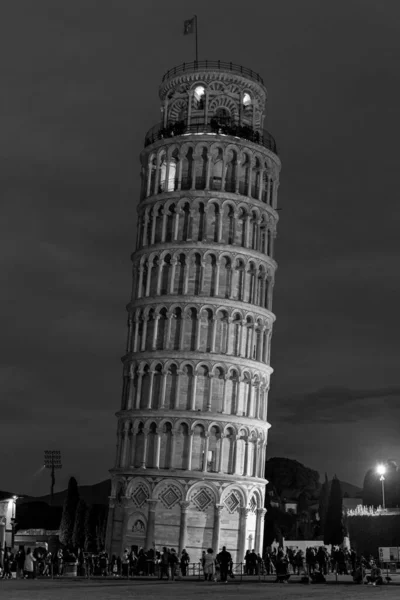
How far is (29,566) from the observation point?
41.1 meters

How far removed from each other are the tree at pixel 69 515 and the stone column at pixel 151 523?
39878 millimetres

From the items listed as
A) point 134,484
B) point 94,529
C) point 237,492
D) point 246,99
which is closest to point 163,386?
point 134,484

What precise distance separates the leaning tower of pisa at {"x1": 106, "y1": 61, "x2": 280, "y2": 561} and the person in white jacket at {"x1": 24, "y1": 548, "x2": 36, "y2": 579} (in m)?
18.5

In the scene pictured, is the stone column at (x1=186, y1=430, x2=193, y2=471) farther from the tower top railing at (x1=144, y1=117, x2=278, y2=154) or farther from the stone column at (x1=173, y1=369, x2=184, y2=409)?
the tower top railing at (x1=144, y1=117, x2=278, y2=154)

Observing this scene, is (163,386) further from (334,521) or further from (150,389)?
(334,521)

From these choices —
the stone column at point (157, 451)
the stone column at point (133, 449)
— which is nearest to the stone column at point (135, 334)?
the stone column at point (133, 449)

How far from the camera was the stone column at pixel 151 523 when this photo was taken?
59.8m

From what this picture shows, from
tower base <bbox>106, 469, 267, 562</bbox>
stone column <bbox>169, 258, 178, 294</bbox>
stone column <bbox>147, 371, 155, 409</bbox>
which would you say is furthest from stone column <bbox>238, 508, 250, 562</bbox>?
stone column <bbox>169, 258, 178, 294</bbox>

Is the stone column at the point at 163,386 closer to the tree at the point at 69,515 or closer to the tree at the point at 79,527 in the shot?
the tree at the point at 79,527

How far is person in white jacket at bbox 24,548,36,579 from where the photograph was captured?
134 feet

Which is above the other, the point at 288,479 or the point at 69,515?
the point at 288,479

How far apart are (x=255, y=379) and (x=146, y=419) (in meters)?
7.92

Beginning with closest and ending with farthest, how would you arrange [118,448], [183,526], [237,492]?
[183,526]
[237,492]
[118,448]

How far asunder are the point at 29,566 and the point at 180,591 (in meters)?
9.62
